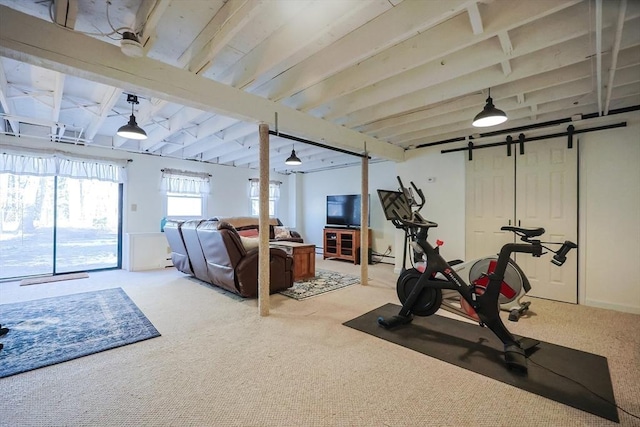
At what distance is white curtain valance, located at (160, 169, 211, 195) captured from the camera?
624 centimetres

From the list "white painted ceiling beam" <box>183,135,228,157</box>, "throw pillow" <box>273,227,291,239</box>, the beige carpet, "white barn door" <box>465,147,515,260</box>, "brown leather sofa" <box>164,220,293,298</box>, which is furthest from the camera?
"throw pillow" <box>273,227,291,239</box>

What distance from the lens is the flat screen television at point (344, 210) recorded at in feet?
22.8

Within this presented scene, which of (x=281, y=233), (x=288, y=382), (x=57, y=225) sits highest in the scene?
(x=57, y=225)

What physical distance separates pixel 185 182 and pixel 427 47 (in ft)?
19.5

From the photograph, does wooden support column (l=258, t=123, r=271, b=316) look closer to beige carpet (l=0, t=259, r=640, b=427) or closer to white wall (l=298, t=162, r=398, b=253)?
beige carpet (l=0, t=259, r=640, b=427)

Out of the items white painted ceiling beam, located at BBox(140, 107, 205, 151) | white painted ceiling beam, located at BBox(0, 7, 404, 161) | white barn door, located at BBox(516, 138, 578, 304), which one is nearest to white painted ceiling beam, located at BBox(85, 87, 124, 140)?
white painted ceiling beam, located at BBox(140, 107, 205, 151)

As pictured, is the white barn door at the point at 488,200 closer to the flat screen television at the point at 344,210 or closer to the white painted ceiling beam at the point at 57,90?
the flat screen television at the point at 344,210

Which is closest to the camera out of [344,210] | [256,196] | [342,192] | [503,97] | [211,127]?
[503,97]

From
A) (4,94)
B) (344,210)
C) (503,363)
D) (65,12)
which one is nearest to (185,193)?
(4,94)

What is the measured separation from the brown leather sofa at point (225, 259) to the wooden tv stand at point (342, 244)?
8.71 ft

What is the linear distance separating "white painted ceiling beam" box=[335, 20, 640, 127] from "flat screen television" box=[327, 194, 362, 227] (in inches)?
132

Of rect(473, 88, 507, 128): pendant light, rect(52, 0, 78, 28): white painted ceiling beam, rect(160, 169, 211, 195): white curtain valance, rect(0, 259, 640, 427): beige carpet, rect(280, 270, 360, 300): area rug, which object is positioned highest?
rect(52, 0, 78, 28): white painted ceiling beam

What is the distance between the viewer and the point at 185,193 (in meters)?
6.56

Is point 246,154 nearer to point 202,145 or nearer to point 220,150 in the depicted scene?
point 220,150
